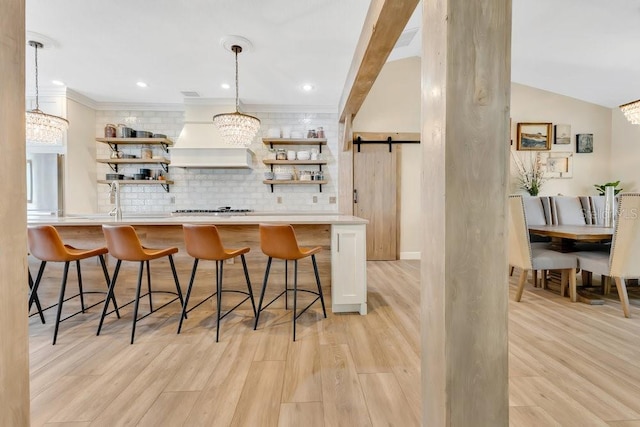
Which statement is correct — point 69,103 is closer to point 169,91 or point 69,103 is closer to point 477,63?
point 169,91

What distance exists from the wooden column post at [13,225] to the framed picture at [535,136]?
5958 mm

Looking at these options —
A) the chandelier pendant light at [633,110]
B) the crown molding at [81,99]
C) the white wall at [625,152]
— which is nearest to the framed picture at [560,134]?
the white wall at [625,152]

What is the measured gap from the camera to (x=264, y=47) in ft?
9.75

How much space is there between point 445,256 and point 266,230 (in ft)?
4.93

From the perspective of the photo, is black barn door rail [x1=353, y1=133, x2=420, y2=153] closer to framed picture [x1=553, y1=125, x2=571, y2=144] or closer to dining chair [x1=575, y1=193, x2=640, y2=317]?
framed picture [x1=553, y1=125, x2=571, y2=144]

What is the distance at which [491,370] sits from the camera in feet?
3.03

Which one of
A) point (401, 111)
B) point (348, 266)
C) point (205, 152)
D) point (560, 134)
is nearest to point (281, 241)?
point (348, 266)

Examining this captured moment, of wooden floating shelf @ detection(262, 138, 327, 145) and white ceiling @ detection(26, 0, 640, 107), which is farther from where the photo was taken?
wooden floating shelf @ detection(262, 138, 327, 145)

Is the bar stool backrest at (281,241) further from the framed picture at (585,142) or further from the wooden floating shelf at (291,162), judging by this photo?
the framed picture at (585,142)

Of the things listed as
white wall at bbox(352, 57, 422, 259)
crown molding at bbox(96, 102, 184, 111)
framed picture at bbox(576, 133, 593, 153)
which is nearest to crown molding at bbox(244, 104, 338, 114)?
white wall at bbox(352, 57, 422, 259)

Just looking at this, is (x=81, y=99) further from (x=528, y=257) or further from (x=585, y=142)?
(x=585, y=142)

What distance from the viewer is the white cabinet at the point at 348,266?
2.54 meters

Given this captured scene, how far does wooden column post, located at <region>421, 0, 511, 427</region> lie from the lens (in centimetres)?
90

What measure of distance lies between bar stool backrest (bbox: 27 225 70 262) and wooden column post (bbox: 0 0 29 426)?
1.56 metres
